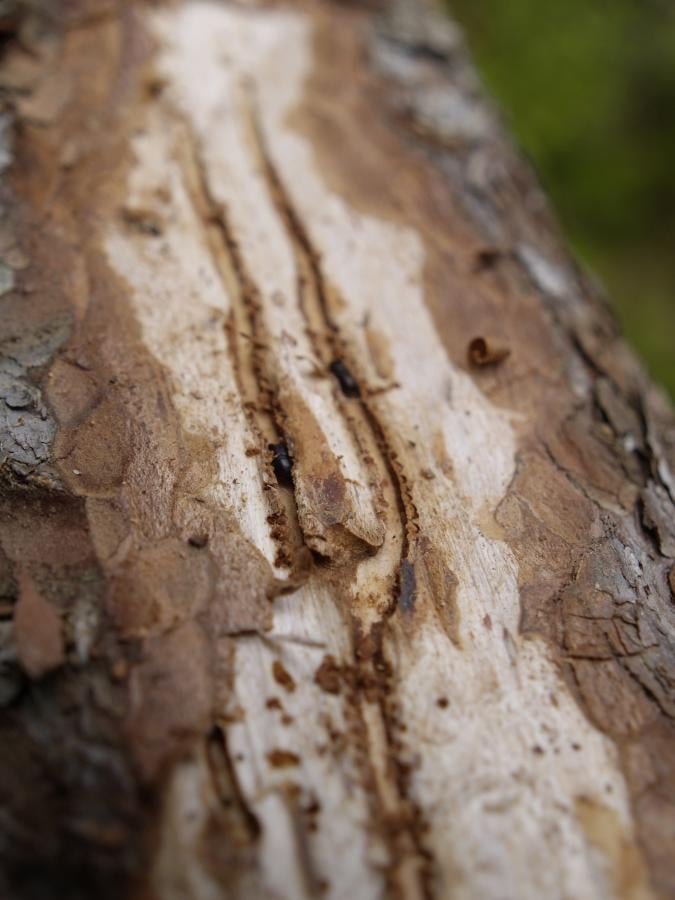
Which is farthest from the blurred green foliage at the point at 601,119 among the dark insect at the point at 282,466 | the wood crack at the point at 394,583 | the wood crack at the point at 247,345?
the dark insect at the point at 282,466

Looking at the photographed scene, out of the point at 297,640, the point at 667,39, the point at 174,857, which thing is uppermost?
the point at 667,39

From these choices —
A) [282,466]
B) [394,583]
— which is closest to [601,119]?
[282,466]

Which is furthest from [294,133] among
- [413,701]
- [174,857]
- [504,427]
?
[174,857]

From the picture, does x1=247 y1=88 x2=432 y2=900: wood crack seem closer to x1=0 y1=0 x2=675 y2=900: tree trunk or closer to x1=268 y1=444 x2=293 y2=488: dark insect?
x1=0 y1=0 x2=675 y2=900: tree trunk

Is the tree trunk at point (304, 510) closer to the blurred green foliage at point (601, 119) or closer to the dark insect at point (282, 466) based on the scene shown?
the dark insect at point (282, 466)

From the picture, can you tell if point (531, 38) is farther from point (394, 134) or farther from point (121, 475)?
point (121, 475)

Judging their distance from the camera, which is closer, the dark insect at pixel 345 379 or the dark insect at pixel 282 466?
the dark insect at pixel 282 466

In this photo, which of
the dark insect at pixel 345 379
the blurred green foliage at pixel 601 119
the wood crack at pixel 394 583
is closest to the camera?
the wood crack at pixel 394 583
